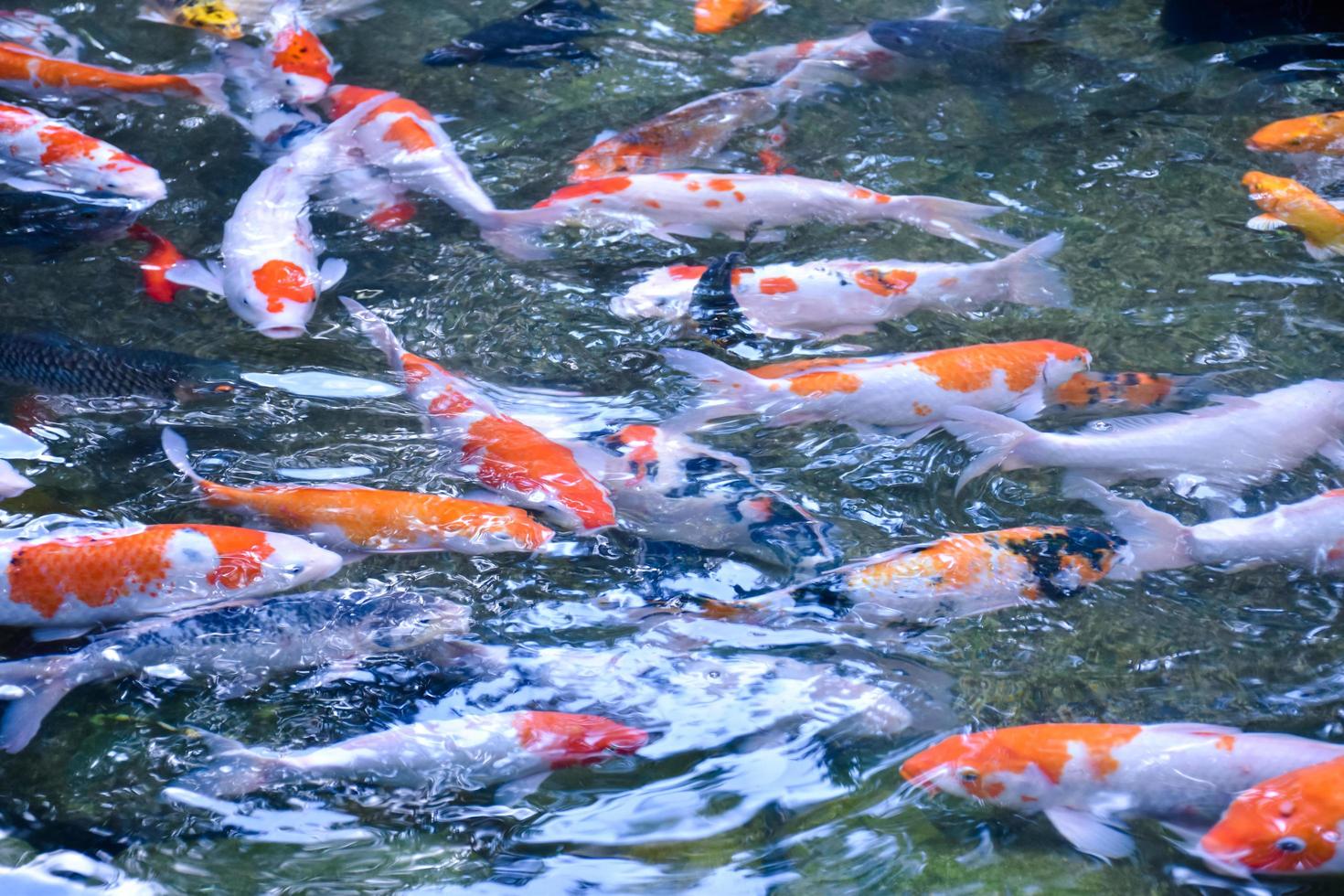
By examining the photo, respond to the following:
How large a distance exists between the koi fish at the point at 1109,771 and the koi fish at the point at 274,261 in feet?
9.70

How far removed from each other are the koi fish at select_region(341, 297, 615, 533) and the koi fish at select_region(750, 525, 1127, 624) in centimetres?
67

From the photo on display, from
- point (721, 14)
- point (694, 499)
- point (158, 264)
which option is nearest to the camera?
point (694, 499)

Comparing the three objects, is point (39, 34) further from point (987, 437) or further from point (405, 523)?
point (987, 437)

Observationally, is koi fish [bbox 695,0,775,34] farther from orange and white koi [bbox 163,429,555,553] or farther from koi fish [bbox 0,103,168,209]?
orange and white koi [bbox 163,429,555,553]

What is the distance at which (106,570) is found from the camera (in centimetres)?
316

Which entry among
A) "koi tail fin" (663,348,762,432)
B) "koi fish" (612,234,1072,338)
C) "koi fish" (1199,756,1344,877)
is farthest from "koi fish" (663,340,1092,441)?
"koi fish" (1199,756,1344,877)

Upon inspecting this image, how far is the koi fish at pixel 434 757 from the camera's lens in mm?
2773

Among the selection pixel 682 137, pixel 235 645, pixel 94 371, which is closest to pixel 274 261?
pixel 94 371

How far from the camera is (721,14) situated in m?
6.45

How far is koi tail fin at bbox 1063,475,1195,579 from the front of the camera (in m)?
3.28

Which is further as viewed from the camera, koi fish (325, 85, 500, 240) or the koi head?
koi fish (325, 85, 500, 240)

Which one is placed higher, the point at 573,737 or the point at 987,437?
the point at 987,437

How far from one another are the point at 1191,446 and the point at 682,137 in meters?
2.86

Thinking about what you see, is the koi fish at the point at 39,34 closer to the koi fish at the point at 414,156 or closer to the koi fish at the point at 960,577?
the koi fish at the point at 414,156
